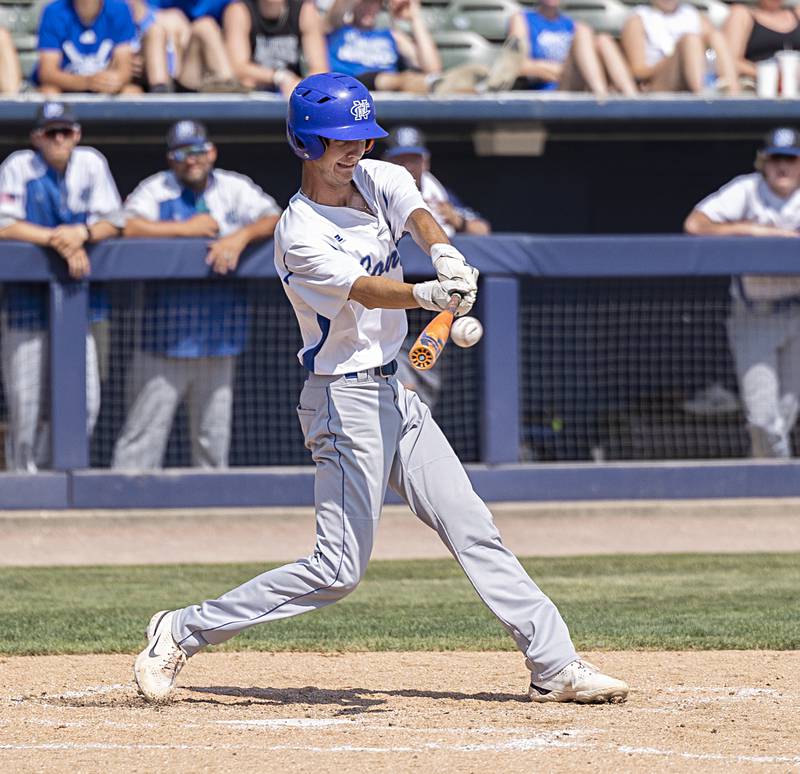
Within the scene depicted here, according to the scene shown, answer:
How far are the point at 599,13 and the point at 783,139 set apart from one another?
269cm

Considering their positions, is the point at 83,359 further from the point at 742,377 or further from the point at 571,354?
the point at 742,377

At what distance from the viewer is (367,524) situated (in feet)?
13.4

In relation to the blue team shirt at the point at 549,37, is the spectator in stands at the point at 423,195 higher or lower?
lower

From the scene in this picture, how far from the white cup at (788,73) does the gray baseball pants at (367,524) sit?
633 centimetres

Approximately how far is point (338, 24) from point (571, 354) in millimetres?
2658

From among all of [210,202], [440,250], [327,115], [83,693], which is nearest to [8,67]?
[210,202]

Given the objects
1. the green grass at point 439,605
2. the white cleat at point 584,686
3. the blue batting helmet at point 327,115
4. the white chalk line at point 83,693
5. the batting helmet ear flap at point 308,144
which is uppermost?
the blue batting helmet at point 327,115

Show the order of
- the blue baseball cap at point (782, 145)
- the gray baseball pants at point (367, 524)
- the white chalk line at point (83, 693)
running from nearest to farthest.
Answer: the gray baseball pants at point (367, 524) → the white chalk line at point (83, 693) → the blue baseball cap at point (782, 145)

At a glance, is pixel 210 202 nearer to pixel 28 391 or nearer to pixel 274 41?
pixel 28 391

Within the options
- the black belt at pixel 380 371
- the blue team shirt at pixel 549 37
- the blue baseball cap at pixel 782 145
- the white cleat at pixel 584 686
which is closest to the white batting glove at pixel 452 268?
the black belt at pixel 380 371

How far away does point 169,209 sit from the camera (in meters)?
8.28

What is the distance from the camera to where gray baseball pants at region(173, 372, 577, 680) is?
13.3ft

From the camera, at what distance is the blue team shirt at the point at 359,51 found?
30.8 ft

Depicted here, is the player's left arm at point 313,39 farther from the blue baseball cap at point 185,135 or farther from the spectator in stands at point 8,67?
A: the spectator in stands at point 8,67
